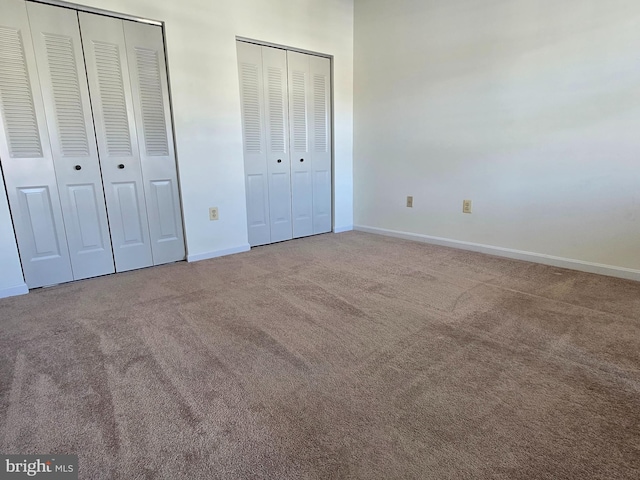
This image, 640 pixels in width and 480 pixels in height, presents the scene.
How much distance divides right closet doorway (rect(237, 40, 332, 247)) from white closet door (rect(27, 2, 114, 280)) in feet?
4.07

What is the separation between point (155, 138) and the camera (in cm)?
282

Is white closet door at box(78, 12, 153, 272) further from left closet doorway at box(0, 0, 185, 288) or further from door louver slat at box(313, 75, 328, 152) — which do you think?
door louver slat at box(313, 75, 328, 152)

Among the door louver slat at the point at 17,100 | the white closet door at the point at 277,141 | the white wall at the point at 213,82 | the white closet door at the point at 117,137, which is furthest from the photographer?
the white closet door at the point at 277,141

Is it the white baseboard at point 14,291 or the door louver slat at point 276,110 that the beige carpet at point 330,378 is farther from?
the door louver slat at point 276,110

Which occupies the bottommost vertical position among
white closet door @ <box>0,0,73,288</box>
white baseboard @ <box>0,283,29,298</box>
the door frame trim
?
white baseboard @ <box>0,283,29,298</box>

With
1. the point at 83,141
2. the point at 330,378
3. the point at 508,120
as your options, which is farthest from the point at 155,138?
the point at 508,120

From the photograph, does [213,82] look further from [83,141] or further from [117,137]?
[83,141]

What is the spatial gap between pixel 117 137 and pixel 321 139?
2.00 metres

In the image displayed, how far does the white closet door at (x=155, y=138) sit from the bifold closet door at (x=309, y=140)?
1.23 meters

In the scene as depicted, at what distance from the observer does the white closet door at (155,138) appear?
266 cm

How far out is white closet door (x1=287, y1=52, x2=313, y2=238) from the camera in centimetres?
356

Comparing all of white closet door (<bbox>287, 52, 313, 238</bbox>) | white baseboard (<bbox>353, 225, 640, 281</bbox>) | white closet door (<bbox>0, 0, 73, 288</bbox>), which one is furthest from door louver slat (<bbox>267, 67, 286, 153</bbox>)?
white closet door (<bbox>0, 0, 73, 288</bbox>)

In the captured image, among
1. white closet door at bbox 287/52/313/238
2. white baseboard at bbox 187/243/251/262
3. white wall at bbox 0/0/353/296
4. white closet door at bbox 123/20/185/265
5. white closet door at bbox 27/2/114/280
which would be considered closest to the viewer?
white closet door at bbox 27/2/114/280

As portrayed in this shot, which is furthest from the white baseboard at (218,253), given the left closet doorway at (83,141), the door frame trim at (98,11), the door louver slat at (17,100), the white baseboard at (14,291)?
the door frame trim at (98,11)
